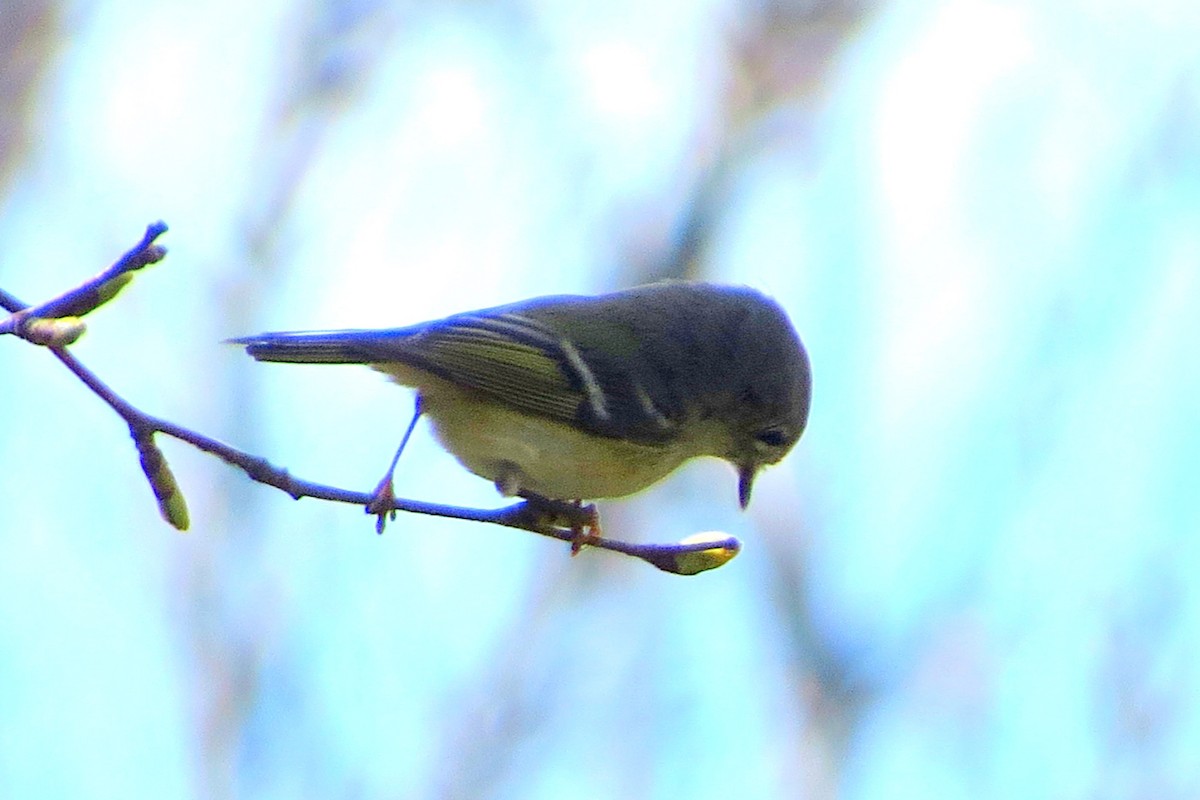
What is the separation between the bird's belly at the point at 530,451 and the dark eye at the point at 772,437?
429mm

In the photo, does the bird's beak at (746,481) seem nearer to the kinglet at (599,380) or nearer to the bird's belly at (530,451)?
the kinglet at (599,380)

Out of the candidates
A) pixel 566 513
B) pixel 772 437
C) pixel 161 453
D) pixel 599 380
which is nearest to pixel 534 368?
pixel 599 380

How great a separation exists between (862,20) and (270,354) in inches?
Result: 280

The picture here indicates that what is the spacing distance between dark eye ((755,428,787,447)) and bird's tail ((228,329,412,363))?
3.44ft

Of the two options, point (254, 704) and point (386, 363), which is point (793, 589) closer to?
point (254, 704)

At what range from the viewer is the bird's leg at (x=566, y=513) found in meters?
2.82

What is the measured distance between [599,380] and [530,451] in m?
Result: 0.34

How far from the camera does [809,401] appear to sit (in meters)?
3.39

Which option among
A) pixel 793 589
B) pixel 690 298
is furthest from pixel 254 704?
pixel 690 298

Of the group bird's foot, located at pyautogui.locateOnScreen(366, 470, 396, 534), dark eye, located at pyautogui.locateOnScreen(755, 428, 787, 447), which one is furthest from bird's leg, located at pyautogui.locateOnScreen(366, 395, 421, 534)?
dark eye, located at pyautogui.locateOnScreen(755, 428, 787, 447)

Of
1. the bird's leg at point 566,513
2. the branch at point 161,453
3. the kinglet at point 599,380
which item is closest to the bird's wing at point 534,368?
the kinglet at point 599,380

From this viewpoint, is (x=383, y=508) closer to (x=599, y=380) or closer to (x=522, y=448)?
(x=522, y=448)

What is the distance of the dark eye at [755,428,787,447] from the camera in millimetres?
3330

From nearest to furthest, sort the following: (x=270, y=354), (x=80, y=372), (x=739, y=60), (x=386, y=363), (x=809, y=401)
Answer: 1. (x=80, y=372)
2. (x=270, y=354)
3. (x=386, y=363)
4. (x=809, y=401)
5. (x=739, y=60)
